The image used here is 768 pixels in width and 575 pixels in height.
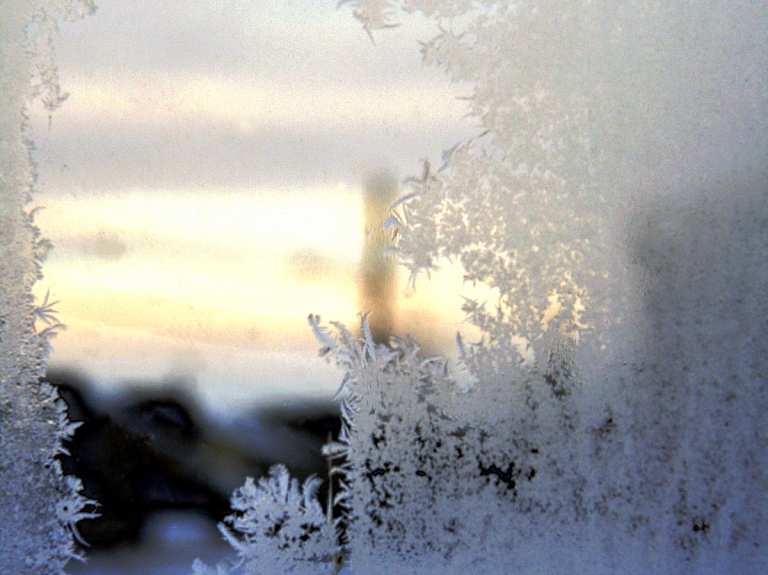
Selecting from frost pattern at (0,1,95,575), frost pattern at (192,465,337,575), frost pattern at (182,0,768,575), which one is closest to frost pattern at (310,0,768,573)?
frost pattern at (182,0,768,575)

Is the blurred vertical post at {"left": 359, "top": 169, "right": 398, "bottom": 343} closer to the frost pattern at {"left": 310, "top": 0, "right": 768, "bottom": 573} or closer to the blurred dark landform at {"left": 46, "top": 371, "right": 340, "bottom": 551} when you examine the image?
the frost pattern at {"left": 310, "top": 0, "right": 768, "bottom": 573}

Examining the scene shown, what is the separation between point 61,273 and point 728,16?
0.96m

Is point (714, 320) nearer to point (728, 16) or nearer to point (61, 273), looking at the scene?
point (728, 16)

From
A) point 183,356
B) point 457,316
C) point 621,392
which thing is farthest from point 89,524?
point 621,392

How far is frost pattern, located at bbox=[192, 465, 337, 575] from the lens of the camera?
2.58 ft

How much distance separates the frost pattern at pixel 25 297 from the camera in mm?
792

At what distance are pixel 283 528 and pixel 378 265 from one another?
1.26ft

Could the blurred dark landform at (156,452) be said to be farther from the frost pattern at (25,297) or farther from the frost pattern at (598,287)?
the frost pattern at (598,287)

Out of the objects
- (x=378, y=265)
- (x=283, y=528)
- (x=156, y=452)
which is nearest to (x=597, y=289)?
(x=378, y=265)

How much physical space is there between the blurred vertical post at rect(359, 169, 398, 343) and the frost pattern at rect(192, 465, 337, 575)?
0.24 meters

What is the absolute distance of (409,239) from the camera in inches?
30.2

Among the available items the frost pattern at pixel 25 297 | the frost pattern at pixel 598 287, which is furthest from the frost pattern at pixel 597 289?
the frost pattern at pixel 25 297

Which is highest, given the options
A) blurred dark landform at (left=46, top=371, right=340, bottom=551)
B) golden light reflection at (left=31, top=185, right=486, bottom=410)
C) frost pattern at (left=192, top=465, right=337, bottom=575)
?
golden light reflection at (left=31, top=185, right=486, bottom=410)

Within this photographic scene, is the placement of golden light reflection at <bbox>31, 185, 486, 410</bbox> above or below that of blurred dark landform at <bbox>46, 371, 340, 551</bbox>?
above
